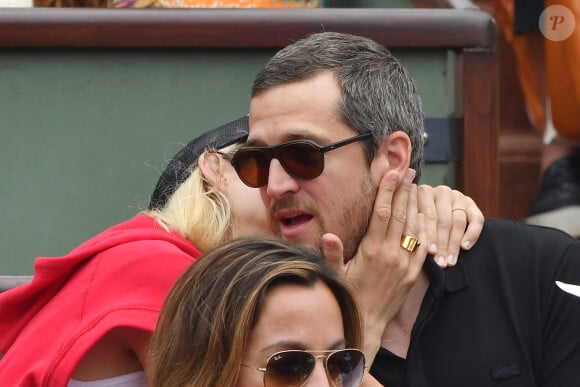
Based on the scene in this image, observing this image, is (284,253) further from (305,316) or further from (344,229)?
(344,229)

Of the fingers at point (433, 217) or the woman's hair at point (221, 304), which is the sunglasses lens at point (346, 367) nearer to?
the woman's hair at point (221, 304)

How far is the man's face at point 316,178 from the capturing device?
3.10 m

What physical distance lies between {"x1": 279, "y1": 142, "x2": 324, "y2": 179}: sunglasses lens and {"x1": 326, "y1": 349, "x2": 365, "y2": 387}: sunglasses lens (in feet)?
2.61

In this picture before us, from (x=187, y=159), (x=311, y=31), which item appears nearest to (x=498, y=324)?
(x=187, y=159)

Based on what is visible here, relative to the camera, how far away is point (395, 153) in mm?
3232

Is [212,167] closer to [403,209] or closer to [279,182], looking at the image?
[279,182]

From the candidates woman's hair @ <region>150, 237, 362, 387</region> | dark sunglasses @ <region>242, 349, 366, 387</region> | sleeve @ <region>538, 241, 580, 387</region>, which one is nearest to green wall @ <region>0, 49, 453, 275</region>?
sleeve @ <region>538, 241, 580, 387</region>

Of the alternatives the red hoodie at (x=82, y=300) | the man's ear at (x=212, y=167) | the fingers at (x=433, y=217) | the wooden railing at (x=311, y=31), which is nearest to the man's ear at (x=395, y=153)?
the fingers at (x=433, y=217)

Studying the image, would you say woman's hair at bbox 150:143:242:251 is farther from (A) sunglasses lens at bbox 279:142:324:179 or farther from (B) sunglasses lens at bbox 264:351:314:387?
(B) sunglasses lens at bbox 264:351:314:387

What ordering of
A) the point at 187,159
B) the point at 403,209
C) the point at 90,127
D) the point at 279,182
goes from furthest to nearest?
the point at 90,127
the point at 187,159
the point at 403,209
the point at 279,182

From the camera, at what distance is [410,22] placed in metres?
4.13

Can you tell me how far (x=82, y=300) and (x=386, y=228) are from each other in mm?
817

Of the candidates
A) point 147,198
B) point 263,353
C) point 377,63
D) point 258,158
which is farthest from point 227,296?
point 147,198

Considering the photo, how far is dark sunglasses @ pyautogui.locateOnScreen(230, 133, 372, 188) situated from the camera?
3.07 metres
